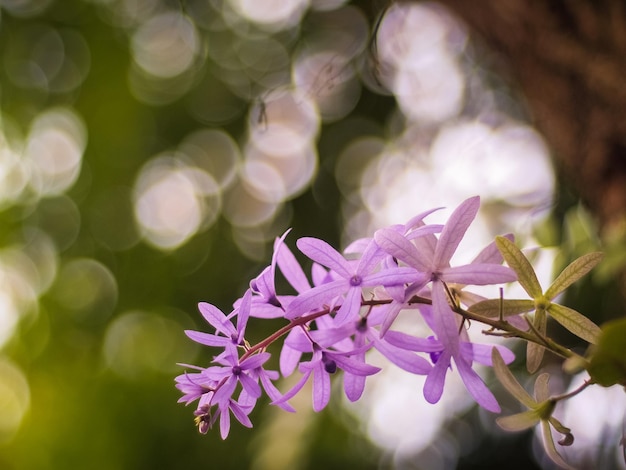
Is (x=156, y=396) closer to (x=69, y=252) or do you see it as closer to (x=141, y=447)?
(x=141, y=447)

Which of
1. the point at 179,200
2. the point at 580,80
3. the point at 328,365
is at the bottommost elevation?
the point at 179,200

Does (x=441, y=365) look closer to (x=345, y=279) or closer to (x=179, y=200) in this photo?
(x=345, y=279)

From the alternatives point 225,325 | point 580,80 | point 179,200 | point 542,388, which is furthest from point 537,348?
point 179,200

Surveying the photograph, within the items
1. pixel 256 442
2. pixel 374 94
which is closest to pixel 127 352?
pixel 256 442

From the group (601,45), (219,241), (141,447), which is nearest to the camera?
(601,45)

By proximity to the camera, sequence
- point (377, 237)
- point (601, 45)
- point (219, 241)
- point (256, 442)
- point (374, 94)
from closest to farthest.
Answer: point (377, 237) → point (601, 45) → point (256, 442) → point (374, 94) → point (219, 241)

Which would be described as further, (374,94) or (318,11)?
(374,94)

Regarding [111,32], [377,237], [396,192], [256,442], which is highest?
[377,237]

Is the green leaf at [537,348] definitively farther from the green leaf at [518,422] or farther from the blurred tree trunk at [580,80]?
the blurred tree trunk at [580,80]
